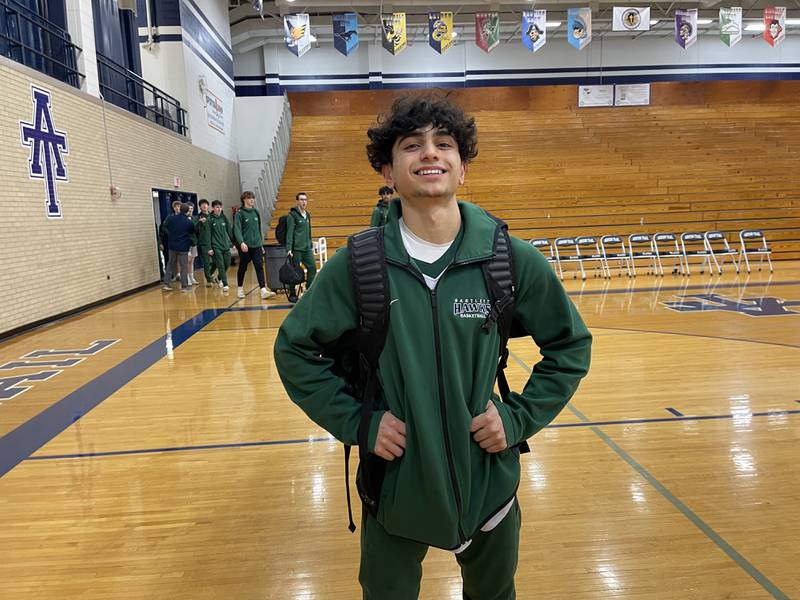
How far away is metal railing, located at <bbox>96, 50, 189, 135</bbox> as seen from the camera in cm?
1035

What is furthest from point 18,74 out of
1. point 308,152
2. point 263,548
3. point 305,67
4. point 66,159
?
point 305,67

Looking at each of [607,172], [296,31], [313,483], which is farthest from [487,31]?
[313,483]

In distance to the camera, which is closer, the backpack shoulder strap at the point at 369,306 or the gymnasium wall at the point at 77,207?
the backpack shoulder strap at the point at 369,306

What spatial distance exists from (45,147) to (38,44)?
1990 millimetres

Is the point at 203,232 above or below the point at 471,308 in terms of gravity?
above

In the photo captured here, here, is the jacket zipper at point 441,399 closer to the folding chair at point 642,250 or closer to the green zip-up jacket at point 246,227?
the green zip-up jacket at point 246,227

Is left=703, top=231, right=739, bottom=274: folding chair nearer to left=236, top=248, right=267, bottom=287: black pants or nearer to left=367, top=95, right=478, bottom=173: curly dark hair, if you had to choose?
left=236, top=248, right=267, bottom=287: black pants

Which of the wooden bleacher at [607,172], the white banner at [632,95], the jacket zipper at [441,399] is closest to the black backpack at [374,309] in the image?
the jacket zipper at [441,399]

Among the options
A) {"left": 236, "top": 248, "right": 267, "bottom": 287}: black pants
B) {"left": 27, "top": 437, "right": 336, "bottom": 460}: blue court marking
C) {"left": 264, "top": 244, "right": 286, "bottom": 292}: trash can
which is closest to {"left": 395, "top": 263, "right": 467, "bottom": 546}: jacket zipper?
{"left": 27, "top": 437, "right": 336, "bottom": 460}: blue court marking

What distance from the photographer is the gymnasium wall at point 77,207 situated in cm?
667

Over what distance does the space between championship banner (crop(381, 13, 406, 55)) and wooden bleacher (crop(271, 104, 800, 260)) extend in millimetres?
3680

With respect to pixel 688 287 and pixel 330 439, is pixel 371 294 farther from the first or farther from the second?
pixel 688 287

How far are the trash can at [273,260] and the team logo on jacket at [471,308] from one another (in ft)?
25.9

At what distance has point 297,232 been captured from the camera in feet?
26.2
